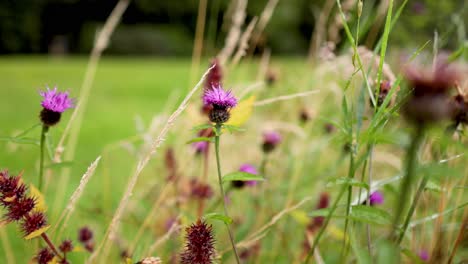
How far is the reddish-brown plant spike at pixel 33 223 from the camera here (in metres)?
0.51

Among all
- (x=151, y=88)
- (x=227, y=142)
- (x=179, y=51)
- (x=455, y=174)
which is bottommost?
(x=455, y=174)

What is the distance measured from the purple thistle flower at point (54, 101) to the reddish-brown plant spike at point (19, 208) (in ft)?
0.42

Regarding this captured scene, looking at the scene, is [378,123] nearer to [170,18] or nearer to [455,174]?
[455,174]

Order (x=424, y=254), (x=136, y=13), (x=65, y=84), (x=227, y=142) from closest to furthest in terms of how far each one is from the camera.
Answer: (x=424, y=254) < (x=227, y=142) < (x=65, y=84) < (x=136, y=13)

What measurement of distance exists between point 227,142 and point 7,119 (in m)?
2.34

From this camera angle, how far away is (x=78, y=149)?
2592mm

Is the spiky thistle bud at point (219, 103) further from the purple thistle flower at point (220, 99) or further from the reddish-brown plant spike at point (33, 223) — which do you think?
the reddish-brown plant spike at point (33, 223)

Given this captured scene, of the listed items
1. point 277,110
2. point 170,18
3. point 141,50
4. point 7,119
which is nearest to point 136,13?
point 170,18

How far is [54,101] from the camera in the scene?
59 cm

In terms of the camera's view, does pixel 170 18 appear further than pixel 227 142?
Yes

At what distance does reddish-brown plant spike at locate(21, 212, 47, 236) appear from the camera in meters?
0.51

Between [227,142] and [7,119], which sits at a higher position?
[7,119]

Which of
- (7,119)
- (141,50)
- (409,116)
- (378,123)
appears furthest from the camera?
(141,50)

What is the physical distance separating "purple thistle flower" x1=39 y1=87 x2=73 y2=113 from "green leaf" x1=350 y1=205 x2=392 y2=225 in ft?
1.23
